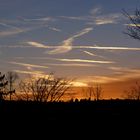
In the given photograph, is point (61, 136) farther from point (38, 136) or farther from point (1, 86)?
point (1, 86)

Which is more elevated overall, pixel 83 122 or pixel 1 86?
pixel 1 86

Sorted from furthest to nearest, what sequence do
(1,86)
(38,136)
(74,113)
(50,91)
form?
1. (1,86)
2. (50,91)
3. (74,113)
4. (38,136)

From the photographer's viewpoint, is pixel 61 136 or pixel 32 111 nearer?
pixel 61 136

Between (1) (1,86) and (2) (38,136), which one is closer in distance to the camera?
(2) (38,136)

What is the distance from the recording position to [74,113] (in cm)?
1245

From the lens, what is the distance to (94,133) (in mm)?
11797

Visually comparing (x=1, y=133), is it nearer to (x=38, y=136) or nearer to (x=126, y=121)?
(x=38, y=136)

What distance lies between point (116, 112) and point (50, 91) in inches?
1630

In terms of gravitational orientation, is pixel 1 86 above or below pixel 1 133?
above

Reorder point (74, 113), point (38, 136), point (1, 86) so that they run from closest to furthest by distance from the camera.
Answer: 1. point (38, 136)
2. point (74, 113)
3. point (1, 86)

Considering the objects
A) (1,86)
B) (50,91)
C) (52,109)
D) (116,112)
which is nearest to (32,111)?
(52,109)

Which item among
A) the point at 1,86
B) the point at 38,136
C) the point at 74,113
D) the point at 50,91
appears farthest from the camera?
the point at 1,86

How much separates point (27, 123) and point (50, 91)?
137 ft

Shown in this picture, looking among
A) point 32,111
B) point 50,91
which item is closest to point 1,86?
point 50,91
